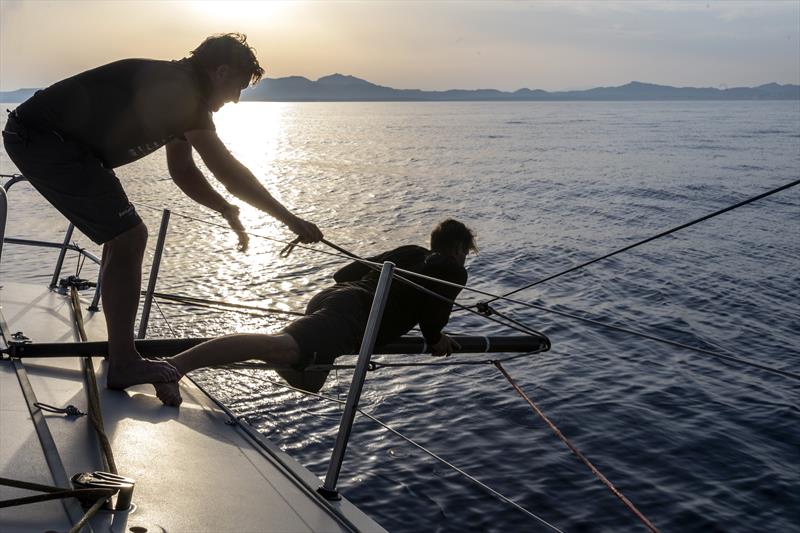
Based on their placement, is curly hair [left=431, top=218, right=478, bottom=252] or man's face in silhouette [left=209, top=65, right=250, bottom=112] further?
curly hair [left=431, top=218, right=478, bottom=252]

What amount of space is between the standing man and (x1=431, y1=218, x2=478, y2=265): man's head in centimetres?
129

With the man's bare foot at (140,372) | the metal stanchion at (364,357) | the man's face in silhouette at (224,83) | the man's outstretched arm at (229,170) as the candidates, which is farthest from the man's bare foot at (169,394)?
the man's face in silhouette at (224,83)

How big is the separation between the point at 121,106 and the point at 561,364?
8.16 metres

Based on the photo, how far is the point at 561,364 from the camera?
10.9 m

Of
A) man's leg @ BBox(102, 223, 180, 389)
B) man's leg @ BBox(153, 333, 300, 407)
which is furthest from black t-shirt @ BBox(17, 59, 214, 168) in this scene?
man's leg @ BBox(153, 333, 300, 407)

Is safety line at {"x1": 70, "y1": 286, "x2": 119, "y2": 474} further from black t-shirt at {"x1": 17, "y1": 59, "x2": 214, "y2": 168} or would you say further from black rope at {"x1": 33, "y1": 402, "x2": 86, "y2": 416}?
black t-shirt at {"x1": 17, "y1": 59, "x2": 214, "y2": 168}

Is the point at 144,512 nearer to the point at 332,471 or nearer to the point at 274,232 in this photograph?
the point at 332,471

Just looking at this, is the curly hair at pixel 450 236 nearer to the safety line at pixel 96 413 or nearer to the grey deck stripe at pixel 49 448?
the safety line at pixel 96 413

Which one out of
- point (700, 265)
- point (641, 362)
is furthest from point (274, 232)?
point (641, 362)

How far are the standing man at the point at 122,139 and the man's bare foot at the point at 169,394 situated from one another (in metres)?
0.18

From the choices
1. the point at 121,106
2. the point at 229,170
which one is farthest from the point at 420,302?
the point at 121,106

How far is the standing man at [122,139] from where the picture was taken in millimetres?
3967

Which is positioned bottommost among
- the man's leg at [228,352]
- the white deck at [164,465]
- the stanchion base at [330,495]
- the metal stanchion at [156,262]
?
the stanchion base at [330,495]

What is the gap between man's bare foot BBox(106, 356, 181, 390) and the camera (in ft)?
13.8
